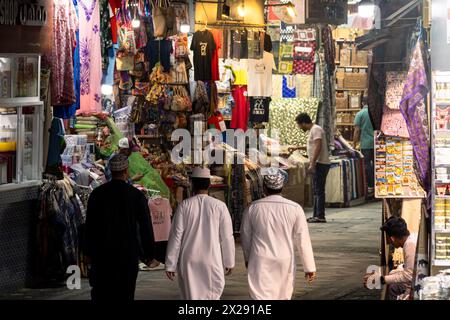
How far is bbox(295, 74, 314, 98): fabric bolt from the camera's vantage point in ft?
85.1

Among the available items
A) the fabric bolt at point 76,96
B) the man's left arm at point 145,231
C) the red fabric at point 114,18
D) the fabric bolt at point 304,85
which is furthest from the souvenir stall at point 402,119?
the fabric bolt at point 304,85

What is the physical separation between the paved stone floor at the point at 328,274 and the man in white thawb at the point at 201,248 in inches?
114

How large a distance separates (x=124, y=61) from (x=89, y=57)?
406 cm

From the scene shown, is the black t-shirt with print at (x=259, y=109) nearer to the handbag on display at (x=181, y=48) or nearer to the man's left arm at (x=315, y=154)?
the man's left arm at (x=315, y=154)

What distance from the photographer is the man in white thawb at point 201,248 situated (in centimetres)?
1184

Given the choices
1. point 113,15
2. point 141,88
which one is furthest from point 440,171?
point 141,88

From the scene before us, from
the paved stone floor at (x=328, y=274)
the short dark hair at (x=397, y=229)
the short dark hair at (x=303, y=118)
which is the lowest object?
the paved stone floor at (x=328, y=274)

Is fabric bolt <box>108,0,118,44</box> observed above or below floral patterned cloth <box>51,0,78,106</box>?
above

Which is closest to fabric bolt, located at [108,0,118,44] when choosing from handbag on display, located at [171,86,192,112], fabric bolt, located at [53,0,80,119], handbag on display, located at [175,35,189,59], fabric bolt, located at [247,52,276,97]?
fabric bolt, located at [53,0,80,119]

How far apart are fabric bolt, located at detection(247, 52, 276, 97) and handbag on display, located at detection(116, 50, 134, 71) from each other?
2.91 meters

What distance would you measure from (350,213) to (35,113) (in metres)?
11.1

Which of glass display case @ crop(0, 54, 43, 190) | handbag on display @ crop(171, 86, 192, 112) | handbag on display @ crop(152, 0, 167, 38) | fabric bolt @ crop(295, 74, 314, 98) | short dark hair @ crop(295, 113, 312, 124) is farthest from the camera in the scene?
fabric bolt @ crop(295, 74, 314, 98)

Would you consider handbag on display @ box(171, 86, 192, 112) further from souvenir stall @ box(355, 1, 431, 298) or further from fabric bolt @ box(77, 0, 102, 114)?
souvenir stall @ box(355, 1, 431, 298)

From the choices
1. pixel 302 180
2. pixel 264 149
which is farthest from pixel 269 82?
pixel 302 180
